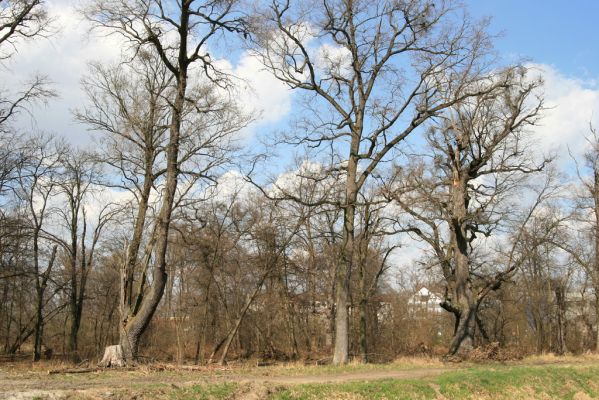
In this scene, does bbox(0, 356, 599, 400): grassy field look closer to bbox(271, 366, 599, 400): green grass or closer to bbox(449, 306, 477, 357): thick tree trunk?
bbox(271, 366, 599, 400): green grass

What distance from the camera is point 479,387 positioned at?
14227 millimetres

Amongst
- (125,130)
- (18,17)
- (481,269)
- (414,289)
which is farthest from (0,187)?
(414,289)

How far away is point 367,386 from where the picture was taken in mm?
12312

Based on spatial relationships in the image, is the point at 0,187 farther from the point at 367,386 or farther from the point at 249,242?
the point at 367,386

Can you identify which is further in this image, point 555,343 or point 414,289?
point 414,289

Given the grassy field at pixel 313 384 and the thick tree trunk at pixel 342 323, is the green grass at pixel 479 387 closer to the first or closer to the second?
the grassy field at pixel 313 384

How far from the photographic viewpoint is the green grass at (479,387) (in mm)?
11578

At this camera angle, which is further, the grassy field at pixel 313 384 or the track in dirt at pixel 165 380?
the track in dirt at pixel 165 380

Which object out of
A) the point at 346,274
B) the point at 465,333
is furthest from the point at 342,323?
the point at 465,333

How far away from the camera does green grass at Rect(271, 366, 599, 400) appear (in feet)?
38.0

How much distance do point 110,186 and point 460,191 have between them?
15200 millimetres

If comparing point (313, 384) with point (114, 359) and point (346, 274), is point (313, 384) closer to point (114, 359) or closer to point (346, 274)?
point (114, 359)

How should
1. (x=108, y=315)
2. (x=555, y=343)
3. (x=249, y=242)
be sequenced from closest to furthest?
1. (x=249, y=242)
2. (x=108, y=315)
3. (x=555, y=343)

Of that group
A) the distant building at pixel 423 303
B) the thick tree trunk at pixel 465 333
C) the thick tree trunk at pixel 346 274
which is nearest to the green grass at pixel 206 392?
the thick tree trunk at pixel 346 274
